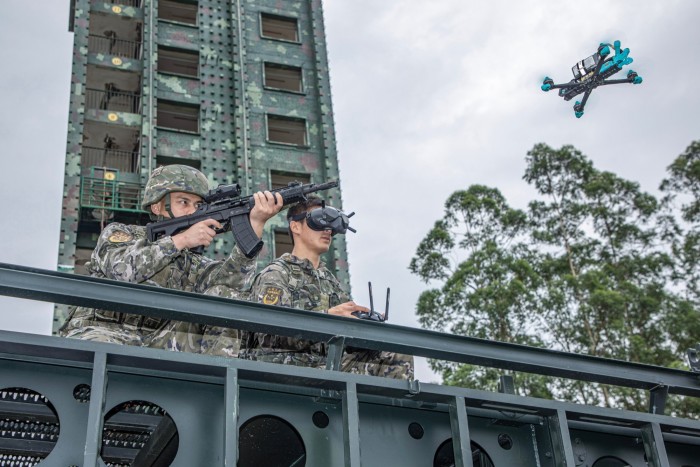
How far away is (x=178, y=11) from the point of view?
93.8ft

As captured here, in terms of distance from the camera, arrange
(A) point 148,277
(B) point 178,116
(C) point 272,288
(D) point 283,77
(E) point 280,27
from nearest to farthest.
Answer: (A) point 148,277 → (C) point 272,288 → (B) point 178,116 → (D) point 283,77 → (E) point 280,27

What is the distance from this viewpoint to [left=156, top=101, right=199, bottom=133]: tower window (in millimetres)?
26094

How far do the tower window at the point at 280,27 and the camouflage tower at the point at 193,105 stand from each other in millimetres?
34

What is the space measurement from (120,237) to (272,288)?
1091 millimetres

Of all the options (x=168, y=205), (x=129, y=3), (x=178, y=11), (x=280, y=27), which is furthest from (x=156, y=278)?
(x=280, y=27)

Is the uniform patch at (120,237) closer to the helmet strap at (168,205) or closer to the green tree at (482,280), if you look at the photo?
the helmet strap at (168,205)

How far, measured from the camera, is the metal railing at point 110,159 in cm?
2594

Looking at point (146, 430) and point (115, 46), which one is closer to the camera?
point (146, 430)

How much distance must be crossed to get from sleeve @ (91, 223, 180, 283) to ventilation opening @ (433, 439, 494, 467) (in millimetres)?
2076

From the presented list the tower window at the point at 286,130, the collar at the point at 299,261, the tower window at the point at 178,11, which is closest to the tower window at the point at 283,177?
the tower window at the point at 286,130

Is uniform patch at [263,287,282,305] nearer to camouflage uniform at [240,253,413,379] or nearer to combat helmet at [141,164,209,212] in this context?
camouflage uniform at [240,253,413,379]

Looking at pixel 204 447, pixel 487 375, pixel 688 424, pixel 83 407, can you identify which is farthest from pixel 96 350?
pixel 487 375

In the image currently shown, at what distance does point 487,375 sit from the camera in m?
23.1

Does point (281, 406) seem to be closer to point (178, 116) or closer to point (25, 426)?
point (25, 426)
